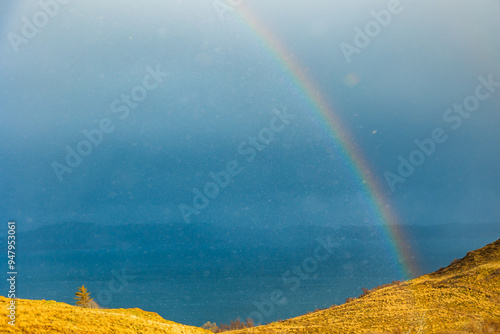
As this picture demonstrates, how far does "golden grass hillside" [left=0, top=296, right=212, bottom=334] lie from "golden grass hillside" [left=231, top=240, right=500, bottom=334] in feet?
20.4

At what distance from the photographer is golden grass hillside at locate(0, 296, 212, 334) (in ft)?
48.2

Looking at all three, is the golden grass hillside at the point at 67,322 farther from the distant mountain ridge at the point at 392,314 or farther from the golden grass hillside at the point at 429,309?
the golden grass hillside at the point at 429,309

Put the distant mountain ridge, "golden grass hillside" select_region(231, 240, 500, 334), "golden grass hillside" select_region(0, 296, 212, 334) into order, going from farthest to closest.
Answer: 1. "golden grass hillside" select_region(231, 240, 500, 334)
2. the distant mountain ridge
3. "golden grass hillside" select_region(0, 296, 212, 334)

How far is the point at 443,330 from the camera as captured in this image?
21406 millimetres

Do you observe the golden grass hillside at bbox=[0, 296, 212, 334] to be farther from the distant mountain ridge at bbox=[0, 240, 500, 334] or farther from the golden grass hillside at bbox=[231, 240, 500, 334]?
the golden grass hillside at bbox=[231, 240, 500, 334]

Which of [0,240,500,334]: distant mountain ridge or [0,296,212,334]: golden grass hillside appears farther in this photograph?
[0,240,500,334]: distant mountain ridge

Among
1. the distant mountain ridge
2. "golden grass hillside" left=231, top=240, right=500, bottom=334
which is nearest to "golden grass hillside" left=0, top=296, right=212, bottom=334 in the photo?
the distant mountain ridge

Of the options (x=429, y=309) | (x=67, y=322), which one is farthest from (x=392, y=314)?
(x=67, y=322)

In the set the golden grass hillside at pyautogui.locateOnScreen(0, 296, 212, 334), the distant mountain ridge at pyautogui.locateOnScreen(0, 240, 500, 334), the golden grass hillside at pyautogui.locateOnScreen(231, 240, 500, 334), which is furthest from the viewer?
the golden grass hillside at pyautogui.locateOnScreen(231, 240, 500, 334)

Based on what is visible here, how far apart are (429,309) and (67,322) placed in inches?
854

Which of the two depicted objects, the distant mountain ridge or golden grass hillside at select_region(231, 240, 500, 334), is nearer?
the distant mountain ridge

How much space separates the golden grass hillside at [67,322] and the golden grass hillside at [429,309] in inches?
244

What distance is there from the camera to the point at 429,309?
25266 mm

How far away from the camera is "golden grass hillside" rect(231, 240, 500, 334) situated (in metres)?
22.0
